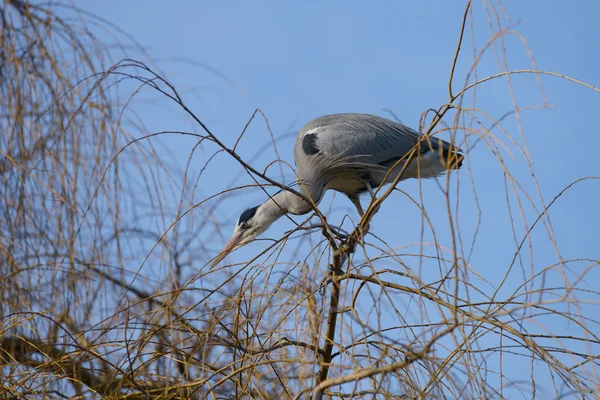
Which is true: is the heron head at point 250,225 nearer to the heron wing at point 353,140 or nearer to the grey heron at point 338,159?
the grey heron at point 338,159

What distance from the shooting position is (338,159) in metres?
3.45

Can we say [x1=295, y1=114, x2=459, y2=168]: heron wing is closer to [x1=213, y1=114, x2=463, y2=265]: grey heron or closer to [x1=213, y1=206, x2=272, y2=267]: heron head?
[x1=213, y1=114, x2=463, y2=265]: grey heron

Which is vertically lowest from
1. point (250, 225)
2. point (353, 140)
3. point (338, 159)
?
point (250, 225)

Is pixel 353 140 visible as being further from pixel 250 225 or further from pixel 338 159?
pixel 250 225

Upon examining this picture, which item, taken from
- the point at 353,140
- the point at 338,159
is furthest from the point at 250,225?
the point at 353,140

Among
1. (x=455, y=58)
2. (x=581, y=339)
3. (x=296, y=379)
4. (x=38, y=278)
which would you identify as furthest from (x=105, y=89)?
(x=581, y=339)

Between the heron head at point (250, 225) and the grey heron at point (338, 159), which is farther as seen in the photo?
the heron head at point (250, 225)

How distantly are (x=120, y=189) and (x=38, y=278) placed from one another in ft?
1.19

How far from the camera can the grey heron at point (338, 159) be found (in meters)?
3.44

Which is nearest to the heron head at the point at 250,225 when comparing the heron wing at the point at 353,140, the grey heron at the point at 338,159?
the grey heron at the point at 338,159

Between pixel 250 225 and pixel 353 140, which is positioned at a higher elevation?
pixel 353 140

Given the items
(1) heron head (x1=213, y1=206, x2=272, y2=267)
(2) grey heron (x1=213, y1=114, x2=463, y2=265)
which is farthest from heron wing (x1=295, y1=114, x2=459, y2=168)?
(1) heron head (x1=213, y1=206, x2=272, y2=267)

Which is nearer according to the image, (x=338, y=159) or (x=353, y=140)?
(x=338, y=159)

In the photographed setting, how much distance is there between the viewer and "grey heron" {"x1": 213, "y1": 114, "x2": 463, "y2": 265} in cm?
344
